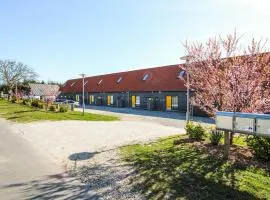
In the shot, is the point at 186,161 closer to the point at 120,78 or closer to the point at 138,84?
the point at 138,84

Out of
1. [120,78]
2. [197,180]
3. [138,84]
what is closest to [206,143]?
[197,180]

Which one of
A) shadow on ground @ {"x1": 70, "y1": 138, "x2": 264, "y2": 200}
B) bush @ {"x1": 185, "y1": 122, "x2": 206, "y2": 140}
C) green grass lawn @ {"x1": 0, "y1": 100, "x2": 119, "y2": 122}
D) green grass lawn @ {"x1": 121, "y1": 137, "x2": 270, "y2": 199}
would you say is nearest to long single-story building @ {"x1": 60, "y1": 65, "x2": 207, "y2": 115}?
green grass lawn @ {"x1": 0, "y1": 100, "x2": 119, "y2": 122}

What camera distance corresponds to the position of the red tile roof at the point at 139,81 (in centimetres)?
3241

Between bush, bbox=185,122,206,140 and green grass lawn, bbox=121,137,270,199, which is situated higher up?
bush, bbox=185,122,206,140

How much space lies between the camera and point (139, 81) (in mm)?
38000

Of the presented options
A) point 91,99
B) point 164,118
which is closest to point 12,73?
point 91,99

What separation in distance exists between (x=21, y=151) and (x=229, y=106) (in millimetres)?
7717

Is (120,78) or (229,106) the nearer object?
(229,106)

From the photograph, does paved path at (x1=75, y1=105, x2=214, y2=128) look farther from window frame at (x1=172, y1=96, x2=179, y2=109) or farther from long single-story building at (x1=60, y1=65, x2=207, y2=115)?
long single-story building at (x1=60, y1=65, x2=207, y2=115)

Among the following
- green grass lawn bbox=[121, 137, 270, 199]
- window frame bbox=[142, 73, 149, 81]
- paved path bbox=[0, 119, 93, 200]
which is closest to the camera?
green grass lawn bbox=[121, 137, 270, 199]

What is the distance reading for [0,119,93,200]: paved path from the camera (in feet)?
19.3

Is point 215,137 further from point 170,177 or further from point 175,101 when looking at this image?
point 175,101

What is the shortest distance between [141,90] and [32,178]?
95.7 feet

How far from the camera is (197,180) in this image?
254 inches
